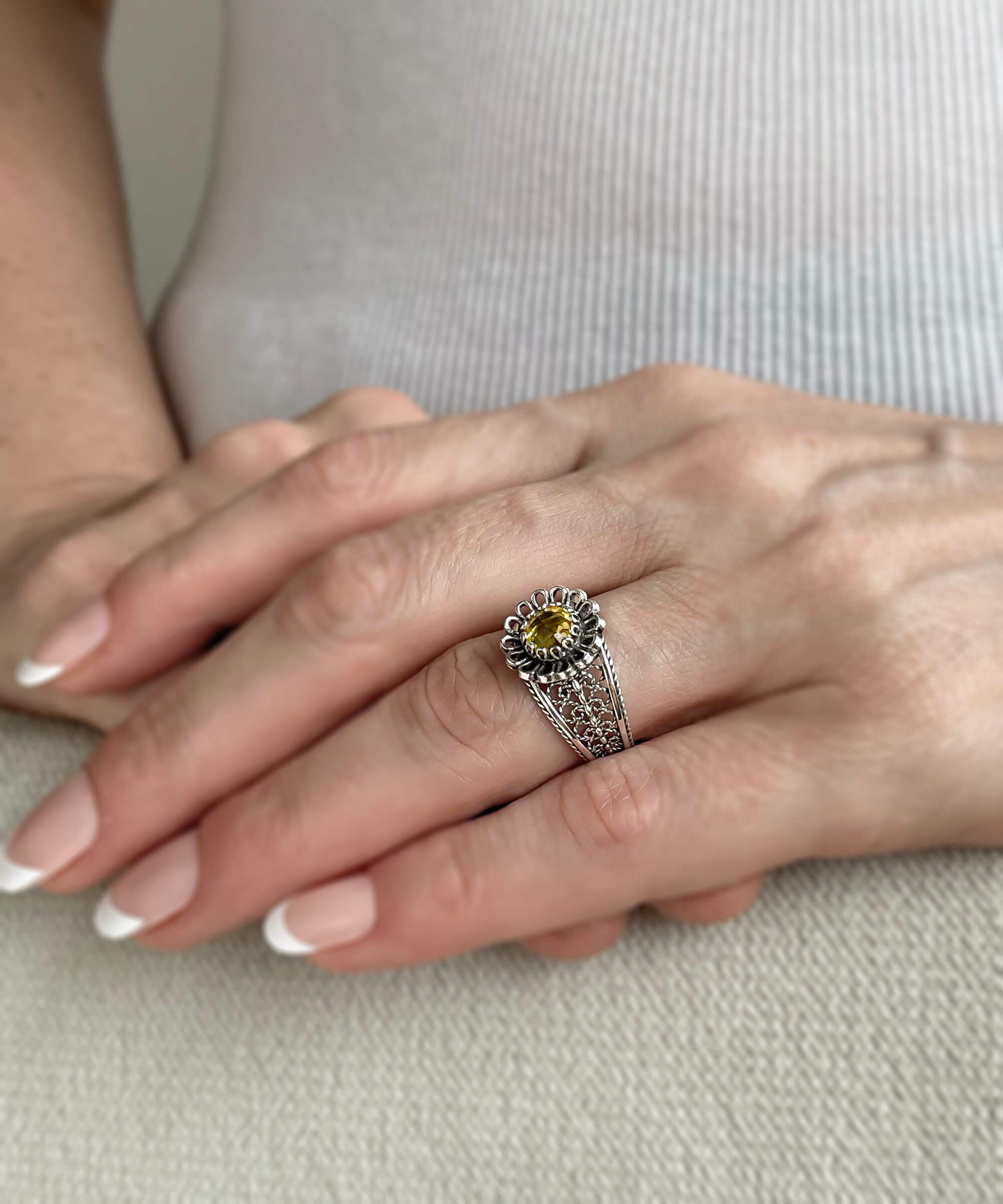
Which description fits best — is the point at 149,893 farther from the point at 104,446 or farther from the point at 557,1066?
the point at 104,446

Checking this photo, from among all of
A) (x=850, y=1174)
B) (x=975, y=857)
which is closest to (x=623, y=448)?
(x=975, y=857)

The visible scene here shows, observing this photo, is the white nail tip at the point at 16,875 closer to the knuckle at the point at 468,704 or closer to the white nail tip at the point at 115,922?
the white nail tip at the point at 115,922

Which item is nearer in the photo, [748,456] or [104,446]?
[748,456]

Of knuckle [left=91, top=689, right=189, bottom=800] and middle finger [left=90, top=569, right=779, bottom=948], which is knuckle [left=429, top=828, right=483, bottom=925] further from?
knuckle [left=91, top=689, right=189, bottom=800]

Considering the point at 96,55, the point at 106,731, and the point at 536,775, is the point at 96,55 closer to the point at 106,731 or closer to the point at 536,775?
the point at 106,731

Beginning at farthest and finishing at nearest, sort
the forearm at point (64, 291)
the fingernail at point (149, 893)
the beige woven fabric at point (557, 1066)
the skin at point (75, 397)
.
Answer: the forearm at point (64, 291), the skin at point (75, 397), the fingernail at point (149, 893), the beige woven fabric at point (557, 1066)

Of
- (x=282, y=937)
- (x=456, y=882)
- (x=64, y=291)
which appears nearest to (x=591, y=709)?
(x=456, y=882)

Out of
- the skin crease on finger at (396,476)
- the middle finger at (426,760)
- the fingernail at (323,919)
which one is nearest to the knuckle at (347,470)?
the skin crease on finger at (396,476)
